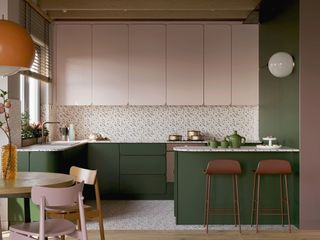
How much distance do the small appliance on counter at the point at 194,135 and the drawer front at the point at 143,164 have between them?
1.97ft

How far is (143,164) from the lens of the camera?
7.17 m

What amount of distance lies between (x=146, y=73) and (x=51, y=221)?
14.0ft

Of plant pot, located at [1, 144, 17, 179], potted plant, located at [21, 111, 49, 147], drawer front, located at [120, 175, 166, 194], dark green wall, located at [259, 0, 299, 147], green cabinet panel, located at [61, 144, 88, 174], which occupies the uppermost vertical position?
dark green wall, located at [259, 0, 299, 147]

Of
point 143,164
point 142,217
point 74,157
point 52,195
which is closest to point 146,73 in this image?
point 143,164

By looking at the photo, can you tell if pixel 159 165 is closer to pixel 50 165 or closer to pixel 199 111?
pixel 199 111

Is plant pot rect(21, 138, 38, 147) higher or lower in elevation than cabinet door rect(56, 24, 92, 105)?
lower

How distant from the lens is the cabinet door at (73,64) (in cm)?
751

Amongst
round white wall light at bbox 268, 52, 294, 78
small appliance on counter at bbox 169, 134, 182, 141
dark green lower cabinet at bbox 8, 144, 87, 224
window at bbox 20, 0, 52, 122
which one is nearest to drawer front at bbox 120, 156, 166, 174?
small appliance on counter at bbox 169, 134, 182, 141

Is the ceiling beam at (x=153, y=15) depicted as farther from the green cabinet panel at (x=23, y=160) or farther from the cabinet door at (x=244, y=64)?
the green cabinet panel at (x=23, y=160)

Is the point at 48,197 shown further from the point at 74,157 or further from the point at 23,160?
the point at 74,157

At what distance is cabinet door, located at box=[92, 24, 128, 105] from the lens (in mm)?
7512

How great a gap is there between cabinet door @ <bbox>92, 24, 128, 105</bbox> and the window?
2.24 feet

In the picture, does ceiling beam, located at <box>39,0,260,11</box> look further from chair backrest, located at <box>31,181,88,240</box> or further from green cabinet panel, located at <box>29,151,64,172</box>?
chair backrest, located at <box>31,181,88,240</box>

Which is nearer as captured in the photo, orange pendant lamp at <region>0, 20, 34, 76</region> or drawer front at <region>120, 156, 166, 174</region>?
orange pendant lamp at <region>0, 20, 34, 76</region>
